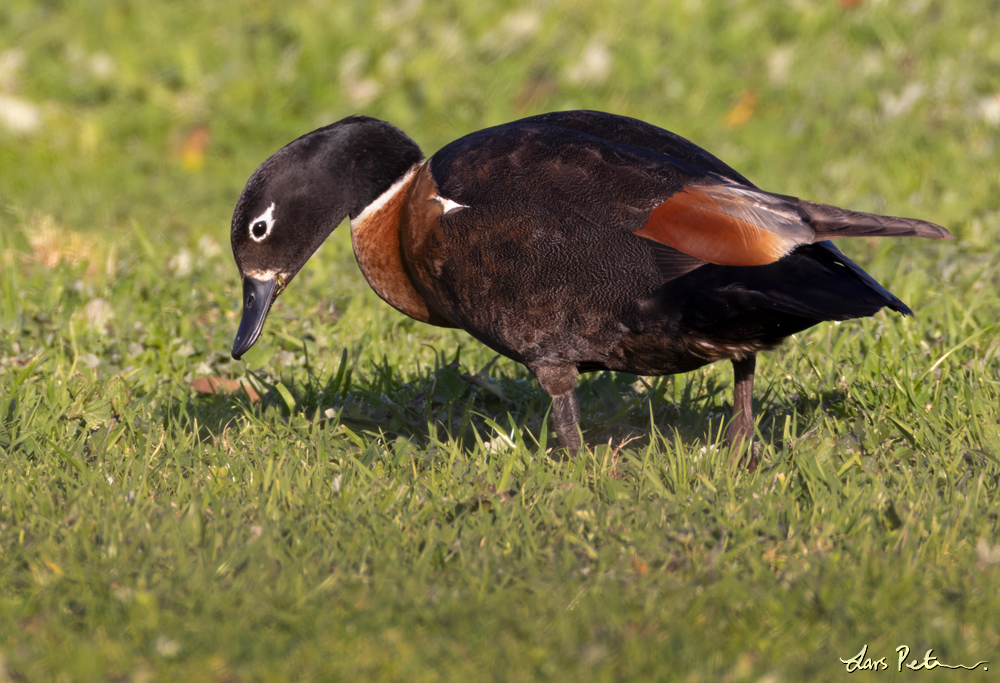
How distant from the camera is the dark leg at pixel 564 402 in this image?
368 centimetres

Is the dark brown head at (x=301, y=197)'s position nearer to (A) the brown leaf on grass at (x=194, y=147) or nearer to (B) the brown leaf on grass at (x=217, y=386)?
(B) the brown leaf on grass at (x=217, y=386)

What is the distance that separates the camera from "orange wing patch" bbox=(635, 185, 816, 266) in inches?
125

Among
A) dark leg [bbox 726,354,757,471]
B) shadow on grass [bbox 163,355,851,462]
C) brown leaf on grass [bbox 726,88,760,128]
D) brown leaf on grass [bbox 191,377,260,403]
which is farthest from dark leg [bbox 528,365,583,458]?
brown leaf on grass [bbox 726,88,760,128]

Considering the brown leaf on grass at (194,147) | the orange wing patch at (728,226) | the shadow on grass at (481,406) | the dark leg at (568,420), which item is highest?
the brown leaf on grass at (194,147)

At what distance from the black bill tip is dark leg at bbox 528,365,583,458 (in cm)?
100

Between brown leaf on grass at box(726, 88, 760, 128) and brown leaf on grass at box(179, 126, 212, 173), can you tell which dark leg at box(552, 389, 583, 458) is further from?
brown leaf on grass at box(179, 126, 212, 173)

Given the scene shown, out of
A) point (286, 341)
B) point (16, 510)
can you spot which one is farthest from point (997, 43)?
point (16, 510)

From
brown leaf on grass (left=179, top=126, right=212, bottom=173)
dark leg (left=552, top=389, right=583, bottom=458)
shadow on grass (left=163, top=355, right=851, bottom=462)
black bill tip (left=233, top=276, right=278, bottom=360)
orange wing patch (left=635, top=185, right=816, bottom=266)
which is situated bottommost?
shadow on grass (left=163, top=355, right=851, bottom=462)

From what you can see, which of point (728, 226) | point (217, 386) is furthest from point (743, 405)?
point (217, 386)

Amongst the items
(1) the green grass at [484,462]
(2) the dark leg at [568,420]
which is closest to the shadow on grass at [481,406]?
(1) the green grass at [484,462]

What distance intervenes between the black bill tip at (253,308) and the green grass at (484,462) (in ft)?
1.22

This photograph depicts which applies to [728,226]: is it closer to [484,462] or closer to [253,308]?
[484,462]

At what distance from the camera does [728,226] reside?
3215 millimetres

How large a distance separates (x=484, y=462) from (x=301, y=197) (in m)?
1.16
